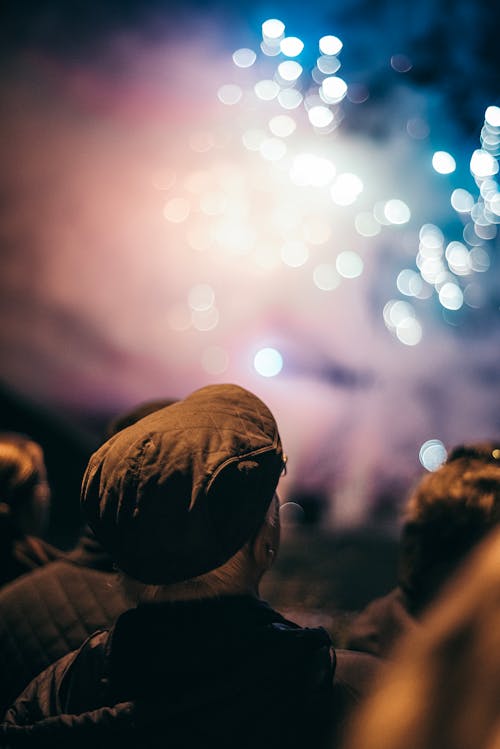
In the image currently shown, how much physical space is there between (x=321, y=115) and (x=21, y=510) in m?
4.49

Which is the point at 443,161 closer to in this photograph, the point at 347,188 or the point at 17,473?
the point at 347,188

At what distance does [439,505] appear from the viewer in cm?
224

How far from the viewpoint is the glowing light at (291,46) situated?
18.0 ft

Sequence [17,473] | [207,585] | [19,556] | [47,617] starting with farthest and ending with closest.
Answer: [17,473], [19,556], [47,617], [207,585]

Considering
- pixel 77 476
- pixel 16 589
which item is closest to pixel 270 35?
pixel 16 589

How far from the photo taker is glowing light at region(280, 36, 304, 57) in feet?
18.0

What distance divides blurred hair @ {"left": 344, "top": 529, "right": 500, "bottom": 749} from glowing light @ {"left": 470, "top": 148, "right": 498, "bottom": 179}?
16.4ft

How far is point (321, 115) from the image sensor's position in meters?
5.78

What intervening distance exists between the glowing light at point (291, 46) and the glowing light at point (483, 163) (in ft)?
5.74

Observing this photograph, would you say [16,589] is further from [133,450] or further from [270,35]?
[270,35]

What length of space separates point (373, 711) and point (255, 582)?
0.88 m

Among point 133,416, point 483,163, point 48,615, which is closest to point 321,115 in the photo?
point 483,163

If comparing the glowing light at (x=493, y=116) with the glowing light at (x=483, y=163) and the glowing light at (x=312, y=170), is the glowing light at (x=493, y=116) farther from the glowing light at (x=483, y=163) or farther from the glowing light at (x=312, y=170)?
the glowing light at (x=312, y=170)

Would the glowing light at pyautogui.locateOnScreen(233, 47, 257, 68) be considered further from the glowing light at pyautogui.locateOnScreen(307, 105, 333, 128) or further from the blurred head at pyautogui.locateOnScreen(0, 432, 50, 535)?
the blurred head at pyautogui.locateOnScreen(0, 432, 50, 535)
